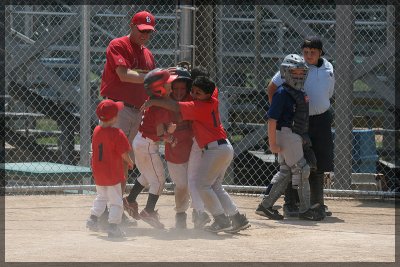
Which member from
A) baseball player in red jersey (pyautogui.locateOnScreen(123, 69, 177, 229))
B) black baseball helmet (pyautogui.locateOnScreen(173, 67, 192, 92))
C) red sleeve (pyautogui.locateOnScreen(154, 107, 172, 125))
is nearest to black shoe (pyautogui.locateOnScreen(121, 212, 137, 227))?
baseball player in red jersey (pyautogui.locateOnScreen(123, 69, 177, 229))

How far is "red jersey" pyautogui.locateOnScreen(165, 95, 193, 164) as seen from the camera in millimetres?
8930

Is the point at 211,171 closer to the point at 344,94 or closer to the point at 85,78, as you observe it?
the point at 344,94

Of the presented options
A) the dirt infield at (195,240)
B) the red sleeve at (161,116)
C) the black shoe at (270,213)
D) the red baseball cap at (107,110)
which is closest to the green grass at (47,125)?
the dirt infield at (195,240)

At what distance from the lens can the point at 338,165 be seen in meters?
11.8

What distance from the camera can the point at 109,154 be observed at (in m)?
8.53

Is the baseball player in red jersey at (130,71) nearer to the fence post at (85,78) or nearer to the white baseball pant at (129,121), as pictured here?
the white baseball pant at (129,121)

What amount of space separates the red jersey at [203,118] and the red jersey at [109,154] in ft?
1.78

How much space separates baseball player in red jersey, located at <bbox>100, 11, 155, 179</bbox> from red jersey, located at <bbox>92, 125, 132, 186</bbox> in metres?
0.63

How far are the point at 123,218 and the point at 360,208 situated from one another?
2.77 m

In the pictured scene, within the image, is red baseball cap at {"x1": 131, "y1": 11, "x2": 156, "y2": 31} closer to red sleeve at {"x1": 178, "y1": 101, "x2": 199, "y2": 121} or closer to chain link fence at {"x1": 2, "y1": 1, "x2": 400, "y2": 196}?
red sleeve at {"x1": 178, "y1": 101, "x2": 199, "y2": 121}

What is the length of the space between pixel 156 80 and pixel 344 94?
3.63 metres

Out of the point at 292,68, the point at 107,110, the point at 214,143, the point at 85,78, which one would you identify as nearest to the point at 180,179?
the point at 214,143

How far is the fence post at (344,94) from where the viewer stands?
11.7 meters

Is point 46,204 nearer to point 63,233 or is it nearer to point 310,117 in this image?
point 63,233
